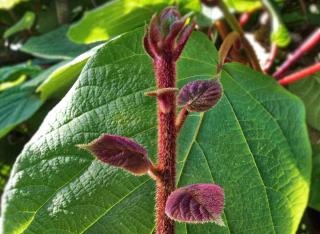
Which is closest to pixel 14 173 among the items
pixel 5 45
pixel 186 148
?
pixel 186 148

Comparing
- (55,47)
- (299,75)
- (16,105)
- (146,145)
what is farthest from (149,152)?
(55,47)

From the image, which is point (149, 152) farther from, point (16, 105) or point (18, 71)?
point (18, 71)

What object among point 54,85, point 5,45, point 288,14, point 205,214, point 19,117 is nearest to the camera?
point 205,214

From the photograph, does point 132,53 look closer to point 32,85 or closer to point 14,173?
point 14,173

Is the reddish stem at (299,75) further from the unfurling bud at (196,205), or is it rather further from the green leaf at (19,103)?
the unfurling bud at (196,205)

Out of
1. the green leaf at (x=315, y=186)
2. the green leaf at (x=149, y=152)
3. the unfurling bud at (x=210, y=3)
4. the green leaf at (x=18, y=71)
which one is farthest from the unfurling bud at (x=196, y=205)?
the green leaf at (x=18, y=71)

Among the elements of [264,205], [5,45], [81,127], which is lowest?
[5,45]
